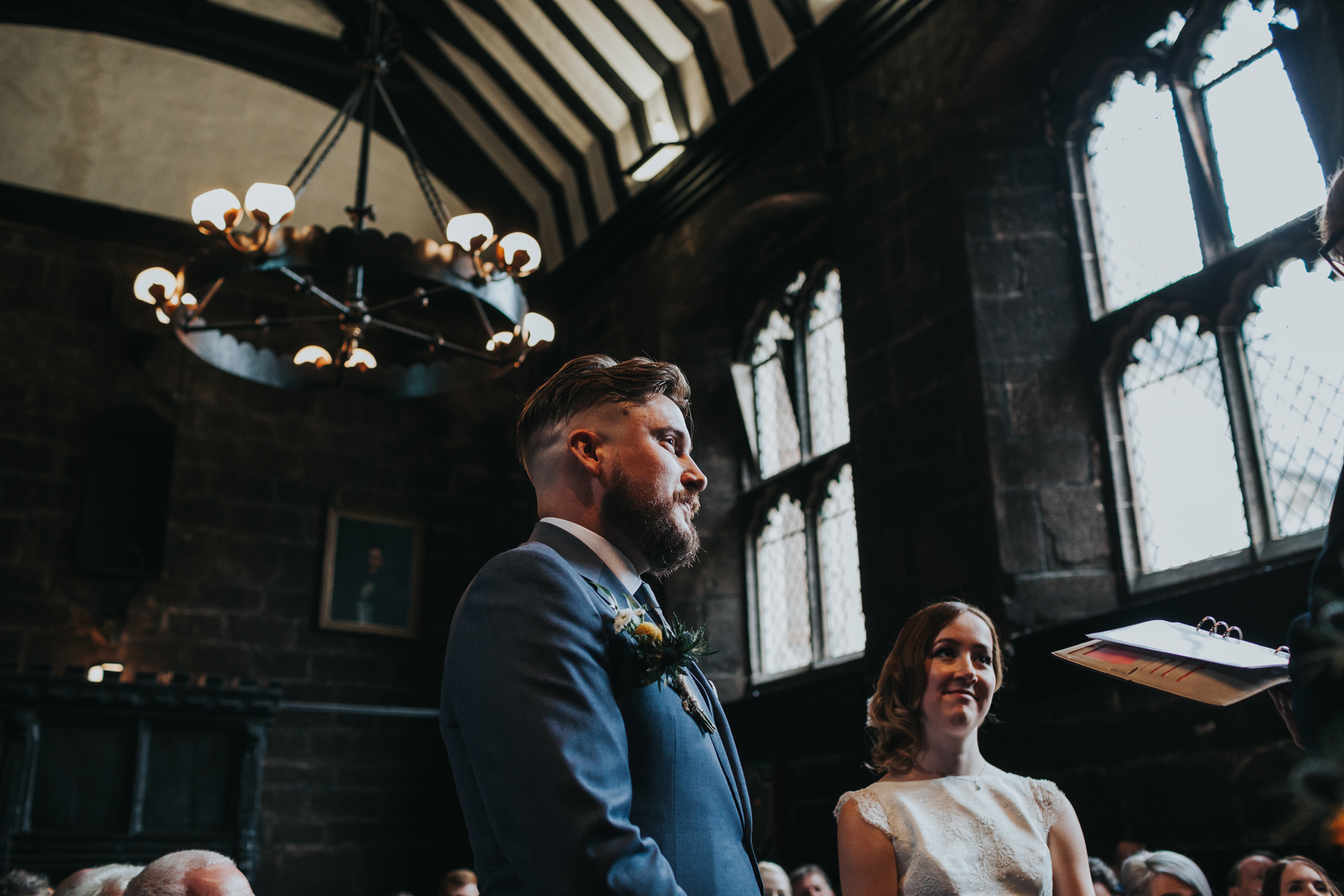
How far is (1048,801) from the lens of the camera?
7.66 feet

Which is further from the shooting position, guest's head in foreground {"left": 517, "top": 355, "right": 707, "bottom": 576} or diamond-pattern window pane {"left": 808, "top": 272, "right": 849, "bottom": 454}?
diamond-pattern window pane {"left": 808, "top": 272, "right": 849, "bottom": 454}

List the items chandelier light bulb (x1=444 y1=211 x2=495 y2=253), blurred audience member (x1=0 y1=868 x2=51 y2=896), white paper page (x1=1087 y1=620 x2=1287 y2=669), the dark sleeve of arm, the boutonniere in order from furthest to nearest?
chandelier light bulb (x1=444 y1=211 x2=495 y2=253) → blurred audience member (x1=0 y1=868 x2=51 y2=896) → white paper page (x1=1087 y1=620 x2=1287 y2=669) → the boutonniere → the dark sleeve of arm

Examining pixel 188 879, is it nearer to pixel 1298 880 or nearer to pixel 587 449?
pixel 587 449

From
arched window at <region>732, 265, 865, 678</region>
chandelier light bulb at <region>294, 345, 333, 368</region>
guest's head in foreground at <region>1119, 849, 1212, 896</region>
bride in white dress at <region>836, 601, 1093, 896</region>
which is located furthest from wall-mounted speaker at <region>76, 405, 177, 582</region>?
bride in white dress at <region>836, 601, 1093, 896</region>

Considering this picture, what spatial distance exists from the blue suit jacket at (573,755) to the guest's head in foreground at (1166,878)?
2.43 m

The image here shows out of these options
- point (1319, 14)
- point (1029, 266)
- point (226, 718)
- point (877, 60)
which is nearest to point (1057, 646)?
point (1029, 266)

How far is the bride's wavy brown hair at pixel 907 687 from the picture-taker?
94.5 inches

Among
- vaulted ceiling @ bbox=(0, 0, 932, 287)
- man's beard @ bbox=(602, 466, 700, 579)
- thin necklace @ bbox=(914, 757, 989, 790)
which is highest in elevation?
vaulted ceiling @ bbox=(0, 0, 932, 287)

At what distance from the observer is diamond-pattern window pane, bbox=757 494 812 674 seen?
24.4 feet

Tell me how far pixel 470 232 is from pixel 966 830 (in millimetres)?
3734

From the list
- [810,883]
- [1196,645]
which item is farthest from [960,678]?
[810,883]

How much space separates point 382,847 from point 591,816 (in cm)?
797

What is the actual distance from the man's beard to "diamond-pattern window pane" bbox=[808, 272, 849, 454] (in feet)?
18.4

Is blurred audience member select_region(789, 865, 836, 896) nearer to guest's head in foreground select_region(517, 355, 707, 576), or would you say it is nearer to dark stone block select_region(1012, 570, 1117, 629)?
dark stone block select_region(1012, 570, 1117, 629)
